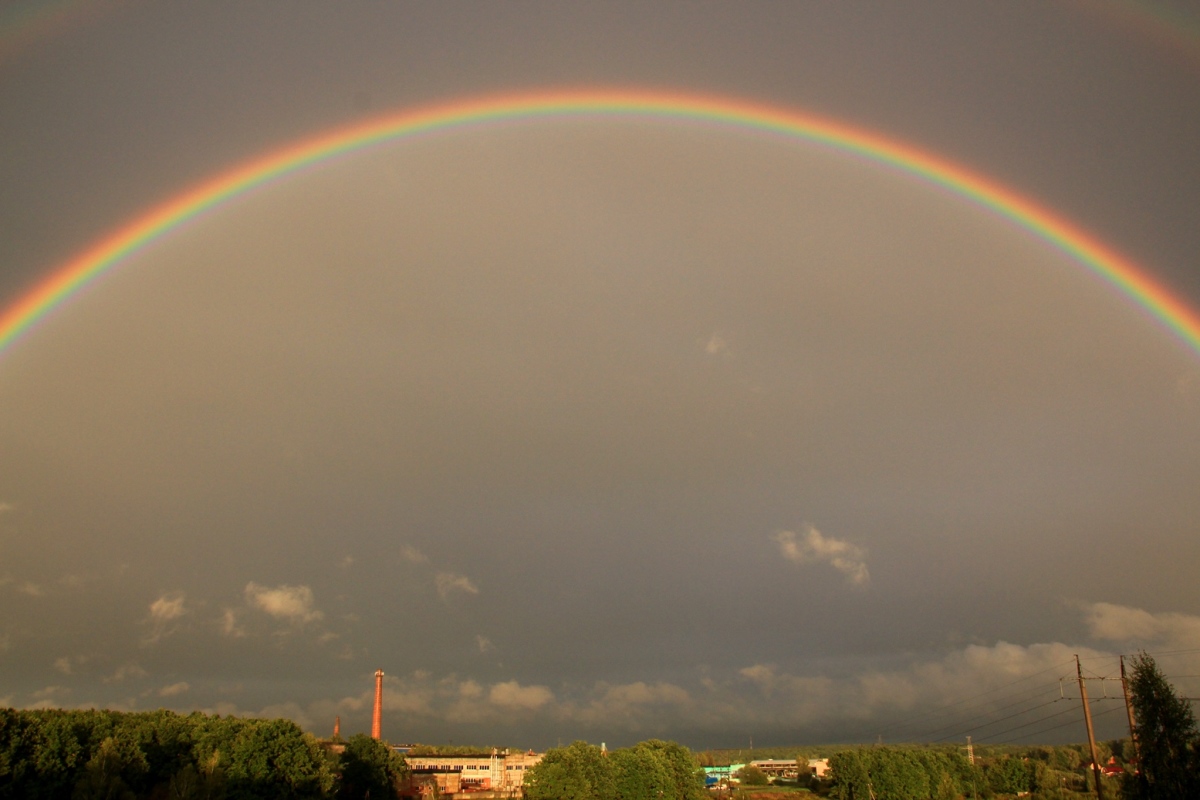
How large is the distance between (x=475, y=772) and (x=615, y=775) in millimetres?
53237

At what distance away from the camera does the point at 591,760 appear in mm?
108625

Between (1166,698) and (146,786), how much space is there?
77151 millimetres

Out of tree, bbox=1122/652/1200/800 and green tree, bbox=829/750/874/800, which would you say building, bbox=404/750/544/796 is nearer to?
green tree, bbox=829/750/874/800

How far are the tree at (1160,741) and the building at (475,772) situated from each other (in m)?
108

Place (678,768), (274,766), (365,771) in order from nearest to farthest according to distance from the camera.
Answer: (274,766) → (365,771) → (678,768)

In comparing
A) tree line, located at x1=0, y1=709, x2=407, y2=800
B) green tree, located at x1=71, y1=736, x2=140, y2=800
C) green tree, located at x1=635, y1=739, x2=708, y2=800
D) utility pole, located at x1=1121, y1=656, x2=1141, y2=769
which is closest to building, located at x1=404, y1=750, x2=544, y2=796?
green tree, located at x1=635, y1=739, x2=708, y2=800

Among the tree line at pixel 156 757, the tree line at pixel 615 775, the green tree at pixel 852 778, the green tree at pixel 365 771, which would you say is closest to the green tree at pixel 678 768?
the tree line at pixel 615 775

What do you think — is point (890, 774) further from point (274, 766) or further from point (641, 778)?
point (274, 766)

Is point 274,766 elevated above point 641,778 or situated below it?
above

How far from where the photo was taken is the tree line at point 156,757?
60094mm

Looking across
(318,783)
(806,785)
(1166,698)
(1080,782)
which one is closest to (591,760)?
(318,783)

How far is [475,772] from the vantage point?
154625mm

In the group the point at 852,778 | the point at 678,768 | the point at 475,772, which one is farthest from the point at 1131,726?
the point at 475,772

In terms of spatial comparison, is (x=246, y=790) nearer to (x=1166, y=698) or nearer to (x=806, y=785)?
(x=1166, y=698)
